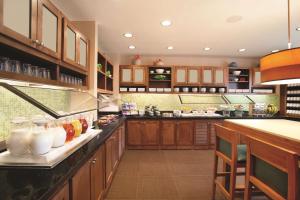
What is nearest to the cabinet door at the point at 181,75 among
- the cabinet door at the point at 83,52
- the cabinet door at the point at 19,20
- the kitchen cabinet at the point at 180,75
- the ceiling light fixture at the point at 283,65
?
the kitchen cabinet at the point at 180,75

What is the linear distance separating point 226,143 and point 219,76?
3.58 metres

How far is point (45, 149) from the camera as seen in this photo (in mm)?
1361

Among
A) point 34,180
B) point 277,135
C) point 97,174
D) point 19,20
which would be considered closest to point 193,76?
point 277,135

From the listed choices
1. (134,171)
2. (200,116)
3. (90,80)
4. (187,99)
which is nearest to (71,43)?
(90,80)

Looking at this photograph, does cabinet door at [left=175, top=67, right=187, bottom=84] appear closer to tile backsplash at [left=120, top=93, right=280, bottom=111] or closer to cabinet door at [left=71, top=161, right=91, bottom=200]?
tile backsplash at [left=120, top=93, right=280, bottom=111]

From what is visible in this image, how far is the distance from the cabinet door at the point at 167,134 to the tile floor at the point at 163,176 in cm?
35

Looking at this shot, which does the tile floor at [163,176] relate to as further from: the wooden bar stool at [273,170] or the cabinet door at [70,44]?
the cabinet door at [70,44]

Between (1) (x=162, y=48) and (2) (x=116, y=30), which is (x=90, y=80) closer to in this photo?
(2) (x=116, y=30)

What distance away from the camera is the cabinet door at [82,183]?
1387mm

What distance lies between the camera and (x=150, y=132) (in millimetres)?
4953

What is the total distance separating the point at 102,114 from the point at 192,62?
119 inches

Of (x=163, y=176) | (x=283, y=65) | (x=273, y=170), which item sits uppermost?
(x=283, y=65)

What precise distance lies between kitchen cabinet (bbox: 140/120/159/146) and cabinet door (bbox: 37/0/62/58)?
329 cm

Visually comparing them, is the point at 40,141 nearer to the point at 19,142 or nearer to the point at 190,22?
the point at 19,142
